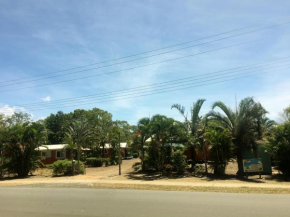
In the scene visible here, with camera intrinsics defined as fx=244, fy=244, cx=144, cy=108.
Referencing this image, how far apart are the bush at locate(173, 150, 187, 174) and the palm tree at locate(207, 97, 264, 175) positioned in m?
3.77

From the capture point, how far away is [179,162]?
17641 millimetres

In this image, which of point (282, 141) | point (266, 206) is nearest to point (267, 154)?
point (282, 141)

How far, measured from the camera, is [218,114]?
58.6 ft

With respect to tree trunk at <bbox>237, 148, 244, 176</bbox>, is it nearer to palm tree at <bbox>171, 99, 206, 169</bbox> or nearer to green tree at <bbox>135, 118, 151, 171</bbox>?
palm tree at <bbox>171, 99, 206, 169</bbox>

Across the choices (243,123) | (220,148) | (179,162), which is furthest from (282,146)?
(179,162)

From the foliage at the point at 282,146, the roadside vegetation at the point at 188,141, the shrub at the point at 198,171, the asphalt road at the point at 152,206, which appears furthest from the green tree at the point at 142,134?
the asphalt road at the point at 152,206

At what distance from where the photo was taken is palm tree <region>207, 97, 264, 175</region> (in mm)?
16844

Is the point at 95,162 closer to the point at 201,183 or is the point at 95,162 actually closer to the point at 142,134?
the point at 142,134

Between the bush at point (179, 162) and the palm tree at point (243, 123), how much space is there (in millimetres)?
3771

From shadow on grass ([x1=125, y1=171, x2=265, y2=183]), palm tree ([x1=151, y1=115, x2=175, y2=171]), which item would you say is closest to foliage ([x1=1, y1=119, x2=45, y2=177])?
shadow on grass ([x1=125, y1=171, x2=265, y2=183])

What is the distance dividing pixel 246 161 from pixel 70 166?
13657 mm

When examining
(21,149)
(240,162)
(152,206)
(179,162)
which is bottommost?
(152,206)

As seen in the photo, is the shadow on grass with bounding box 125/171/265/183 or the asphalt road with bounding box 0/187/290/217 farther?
the shadow on grass with bounding box 125/171/265/183

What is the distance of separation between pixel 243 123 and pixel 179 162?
5.24 m
